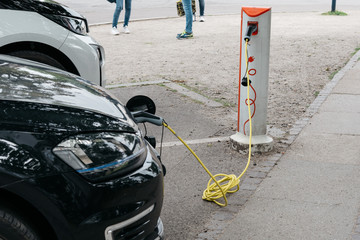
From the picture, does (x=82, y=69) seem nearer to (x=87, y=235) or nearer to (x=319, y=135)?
(x=319, y=135)

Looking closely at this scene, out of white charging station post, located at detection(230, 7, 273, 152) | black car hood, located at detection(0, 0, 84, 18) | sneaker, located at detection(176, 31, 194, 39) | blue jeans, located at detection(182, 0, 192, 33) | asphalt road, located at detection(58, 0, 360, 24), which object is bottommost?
asphalt road, located at detection(58, 0, 360, 24)

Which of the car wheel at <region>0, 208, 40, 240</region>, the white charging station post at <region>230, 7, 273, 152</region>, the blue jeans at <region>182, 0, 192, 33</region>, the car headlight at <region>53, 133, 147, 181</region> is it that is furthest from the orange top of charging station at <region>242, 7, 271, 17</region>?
the blue jeans at <region>182, 0, 192, 33</region>

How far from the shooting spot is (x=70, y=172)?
2.69 meters

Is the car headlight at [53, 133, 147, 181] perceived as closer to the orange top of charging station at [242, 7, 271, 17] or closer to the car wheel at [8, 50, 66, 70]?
the orange top of charging station at [242, 7, 271, 17]

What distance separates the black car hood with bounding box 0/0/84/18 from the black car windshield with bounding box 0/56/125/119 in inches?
Answer: 78.0

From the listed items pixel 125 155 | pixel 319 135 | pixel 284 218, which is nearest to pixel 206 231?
pixel 284 218

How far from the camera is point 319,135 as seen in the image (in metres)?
6.09

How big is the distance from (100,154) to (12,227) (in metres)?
0.55

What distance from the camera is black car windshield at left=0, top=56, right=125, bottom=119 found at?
2.99 metres

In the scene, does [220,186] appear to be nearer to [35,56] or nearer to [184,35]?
[35,56]

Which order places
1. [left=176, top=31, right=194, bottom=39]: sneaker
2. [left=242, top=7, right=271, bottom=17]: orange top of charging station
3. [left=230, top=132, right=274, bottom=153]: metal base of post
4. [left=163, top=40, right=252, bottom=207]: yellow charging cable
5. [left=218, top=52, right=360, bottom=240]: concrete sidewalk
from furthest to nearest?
[left=176, top=31, right=194, bottom=39]: sneaker
[left=230, top=132, right=274, bottom=153]: metal base of post
[left=242, top=7, right=271, bottom=17]: orange top of charging station
[left=163, top=40, right=252, bottom=207]: yellow charging cable
[left=218, top=52, right=360, bottom=240]: concrete sidewalk

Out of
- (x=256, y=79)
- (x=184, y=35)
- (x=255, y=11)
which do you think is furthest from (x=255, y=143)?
(x=184, y=35)

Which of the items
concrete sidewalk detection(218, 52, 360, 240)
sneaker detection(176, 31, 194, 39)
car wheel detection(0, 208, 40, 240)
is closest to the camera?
car wheel detection(0, 208, 40, 240)

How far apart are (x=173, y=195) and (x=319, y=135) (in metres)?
2.19
